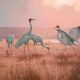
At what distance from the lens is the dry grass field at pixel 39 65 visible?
240 cm

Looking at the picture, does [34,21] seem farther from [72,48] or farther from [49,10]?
[72,48]

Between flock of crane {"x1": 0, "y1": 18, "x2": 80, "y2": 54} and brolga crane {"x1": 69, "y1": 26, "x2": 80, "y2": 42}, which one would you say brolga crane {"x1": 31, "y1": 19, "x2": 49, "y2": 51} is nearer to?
flock of crane {"x1": 0, "y1": 18, "x2": 80, "y2": 54}

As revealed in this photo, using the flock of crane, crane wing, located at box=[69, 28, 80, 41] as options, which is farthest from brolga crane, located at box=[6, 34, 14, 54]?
crane wing, located at box=[69, 28, 80, 41]

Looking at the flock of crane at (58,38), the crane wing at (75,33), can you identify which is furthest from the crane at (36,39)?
the crane wing at (75,33)

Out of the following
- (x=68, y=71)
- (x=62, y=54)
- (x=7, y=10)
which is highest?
(x=7, y=10)

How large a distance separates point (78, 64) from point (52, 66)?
264mm

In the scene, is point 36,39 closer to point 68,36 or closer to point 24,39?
point 24,39

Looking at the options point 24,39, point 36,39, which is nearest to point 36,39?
point 36,39

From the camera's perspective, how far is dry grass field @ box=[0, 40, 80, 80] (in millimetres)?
2400

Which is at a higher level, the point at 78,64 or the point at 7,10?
the point at 7,10

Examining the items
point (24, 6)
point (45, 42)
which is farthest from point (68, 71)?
point (24, 6)

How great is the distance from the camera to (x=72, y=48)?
250cm

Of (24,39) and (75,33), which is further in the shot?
(75,33)

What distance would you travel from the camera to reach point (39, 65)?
2.43 m
